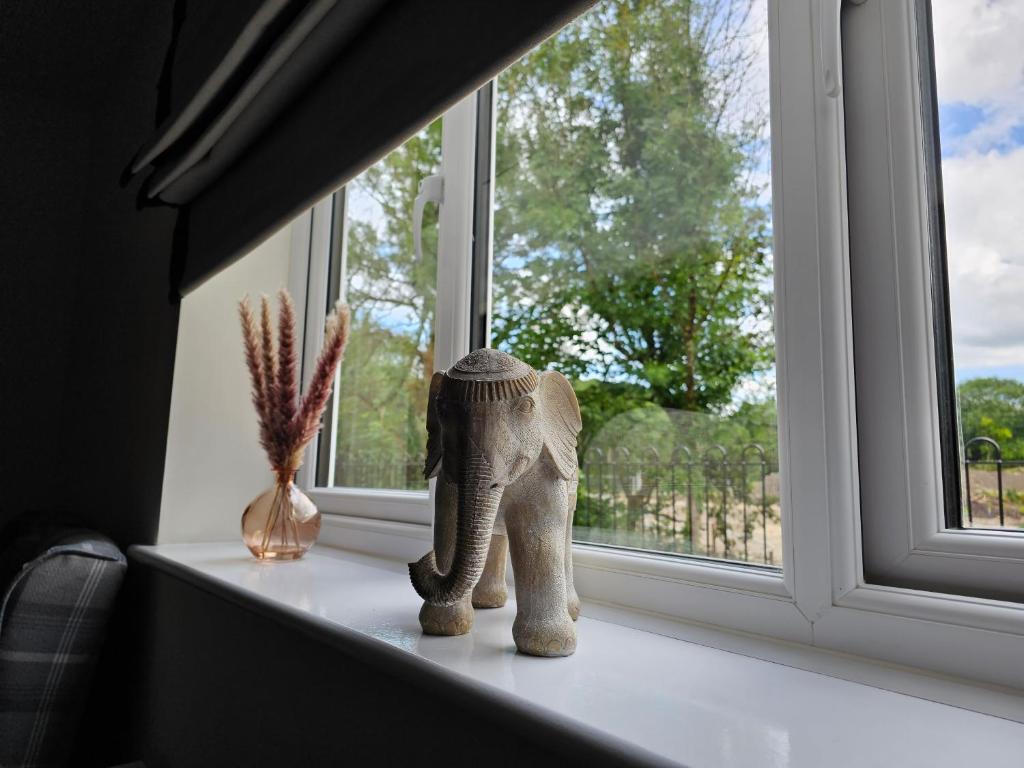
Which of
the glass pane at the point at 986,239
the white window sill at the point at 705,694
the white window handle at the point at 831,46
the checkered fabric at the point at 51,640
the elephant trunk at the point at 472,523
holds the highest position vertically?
the white window handle at the point at 831,46

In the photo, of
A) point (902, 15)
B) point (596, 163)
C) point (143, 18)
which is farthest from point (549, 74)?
point (143, 18)

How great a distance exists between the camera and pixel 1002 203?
22.5 inches

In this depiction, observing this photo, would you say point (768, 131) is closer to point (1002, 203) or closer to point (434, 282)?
point (1002, 203)

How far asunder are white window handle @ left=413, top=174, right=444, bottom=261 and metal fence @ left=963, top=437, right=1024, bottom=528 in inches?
38.3

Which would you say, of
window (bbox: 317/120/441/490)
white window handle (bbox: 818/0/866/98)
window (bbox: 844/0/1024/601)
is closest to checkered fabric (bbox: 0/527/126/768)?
window (bbox: 317/120/441/490)

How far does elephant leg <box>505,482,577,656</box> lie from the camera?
58cm

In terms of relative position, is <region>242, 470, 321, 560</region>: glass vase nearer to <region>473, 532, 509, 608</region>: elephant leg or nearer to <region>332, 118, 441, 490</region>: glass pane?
<region>332, 118, 441, 490</region>: glass pane

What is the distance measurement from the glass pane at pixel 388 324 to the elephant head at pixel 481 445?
67 cm

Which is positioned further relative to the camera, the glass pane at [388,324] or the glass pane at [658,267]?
the glass pane at [388,324]

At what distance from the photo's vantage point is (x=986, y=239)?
0.58 meters

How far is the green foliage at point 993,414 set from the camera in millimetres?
551

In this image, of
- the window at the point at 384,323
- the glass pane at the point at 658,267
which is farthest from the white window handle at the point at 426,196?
the glass pane at the point at 658,267

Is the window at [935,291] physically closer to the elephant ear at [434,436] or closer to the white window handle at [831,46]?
the white window handle at [831,46]

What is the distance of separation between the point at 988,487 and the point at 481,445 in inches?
18.1
